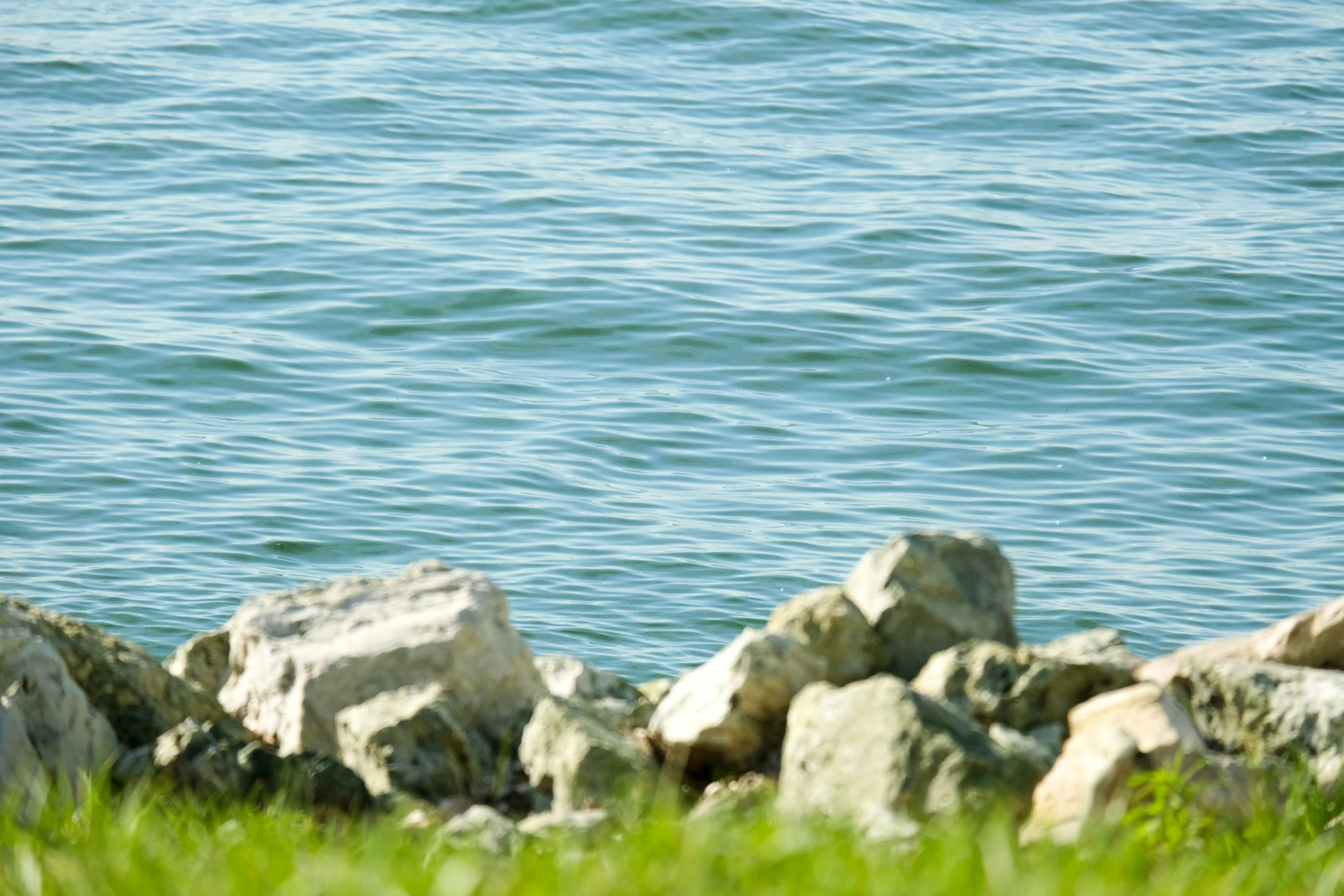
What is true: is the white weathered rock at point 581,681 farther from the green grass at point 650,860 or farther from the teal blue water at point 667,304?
the green grass at point 650,860

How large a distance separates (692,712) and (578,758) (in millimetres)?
541

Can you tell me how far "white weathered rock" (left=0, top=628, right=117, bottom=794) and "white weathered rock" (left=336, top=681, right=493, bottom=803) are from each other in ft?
2.25

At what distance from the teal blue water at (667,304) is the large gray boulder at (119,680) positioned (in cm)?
347

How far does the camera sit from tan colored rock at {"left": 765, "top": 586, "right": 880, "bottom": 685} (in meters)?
5.66

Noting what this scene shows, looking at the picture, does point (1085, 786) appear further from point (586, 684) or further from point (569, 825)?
point (586, 684)

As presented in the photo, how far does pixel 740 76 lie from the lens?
22922 millimetres

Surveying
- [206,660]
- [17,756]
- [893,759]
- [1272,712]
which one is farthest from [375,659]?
[1272,712]

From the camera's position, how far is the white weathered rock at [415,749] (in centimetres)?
512

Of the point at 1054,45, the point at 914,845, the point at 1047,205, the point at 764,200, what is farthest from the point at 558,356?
the point at 1054,45

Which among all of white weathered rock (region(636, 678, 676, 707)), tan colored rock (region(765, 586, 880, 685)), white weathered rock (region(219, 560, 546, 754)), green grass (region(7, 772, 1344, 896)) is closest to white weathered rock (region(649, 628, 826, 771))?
tan colored rock (region(765, 586, 880, 685))

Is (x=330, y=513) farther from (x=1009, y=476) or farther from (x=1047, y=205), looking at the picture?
(x=1047, y=205)

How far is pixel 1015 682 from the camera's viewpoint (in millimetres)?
5199

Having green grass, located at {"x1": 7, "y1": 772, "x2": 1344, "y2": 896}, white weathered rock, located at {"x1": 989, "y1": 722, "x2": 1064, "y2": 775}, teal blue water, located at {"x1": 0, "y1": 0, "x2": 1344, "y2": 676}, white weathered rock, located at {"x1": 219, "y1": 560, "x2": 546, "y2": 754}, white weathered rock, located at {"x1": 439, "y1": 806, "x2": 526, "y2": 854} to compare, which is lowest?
teal blue water, located at {"x1": 0, "y1": 0, "x2": 1344, "y2": 676}

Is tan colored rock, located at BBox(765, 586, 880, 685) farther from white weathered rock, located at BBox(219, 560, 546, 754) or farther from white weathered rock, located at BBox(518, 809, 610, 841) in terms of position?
white weathered rock, located at BBox(518, 809, 610, 841)
